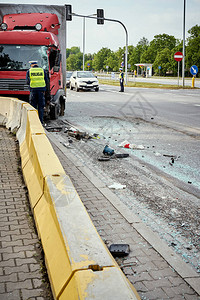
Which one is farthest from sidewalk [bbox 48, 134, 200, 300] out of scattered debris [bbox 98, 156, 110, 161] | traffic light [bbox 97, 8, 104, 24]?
traffic light [bbox 97, 8, 104, 24]

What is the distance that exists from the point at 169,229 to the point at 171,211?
2.02 feet

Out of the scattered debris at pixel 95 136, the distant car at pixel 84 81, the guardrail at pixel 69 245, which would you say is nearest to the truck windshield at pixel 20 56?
the scattered debris at pixel 95 136

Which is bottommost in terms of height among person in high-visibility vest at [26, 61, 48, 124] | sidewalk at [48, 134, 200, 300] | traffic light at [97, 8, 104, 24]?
sidewalk at [48, 134, 200, 300]

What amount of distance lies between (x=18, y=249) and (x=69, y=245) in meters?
1.10

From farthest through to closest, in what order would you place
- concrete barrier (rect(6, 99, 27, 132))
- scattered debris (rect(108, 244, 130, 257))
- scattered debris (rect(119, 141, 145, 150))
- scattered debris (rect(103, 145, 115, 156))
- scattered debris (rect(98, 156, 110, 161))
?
concrete barrier (rect(6, 99, 27, 132)) → scattered debris (rect(119, 141, 145, 150)) → scattered debris (rect(103, 145, 115, 156)) → scattered debris (rect(98, 156, 110, 161)) → scattered debris (rect(108, 244, 130, 257))

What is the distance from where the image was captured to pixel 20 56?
526 inches

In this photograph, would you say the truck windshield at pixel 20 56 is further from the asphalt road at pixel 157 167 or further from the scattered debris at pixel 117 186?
the scattered debris at pixel 117 186

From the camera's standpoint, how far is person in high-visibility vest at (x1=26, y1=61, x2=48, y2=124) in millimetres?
11867

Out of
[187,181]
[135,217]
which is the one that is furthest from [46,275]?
[187,181]

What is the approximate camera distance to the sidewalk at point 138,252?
3303 mm

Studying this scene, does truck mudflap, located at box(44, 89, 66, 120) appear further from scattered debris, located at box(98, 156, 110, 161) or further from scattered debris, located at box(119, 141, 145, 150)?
scattered debris, located at box(98, 156, 110, 161)

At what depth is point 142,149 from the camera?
9367 millimetres

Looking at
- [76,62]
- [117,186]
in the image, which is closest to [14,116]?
[117,186]

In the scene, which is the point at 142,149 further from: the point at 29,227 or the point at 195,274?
the point at 195,274
